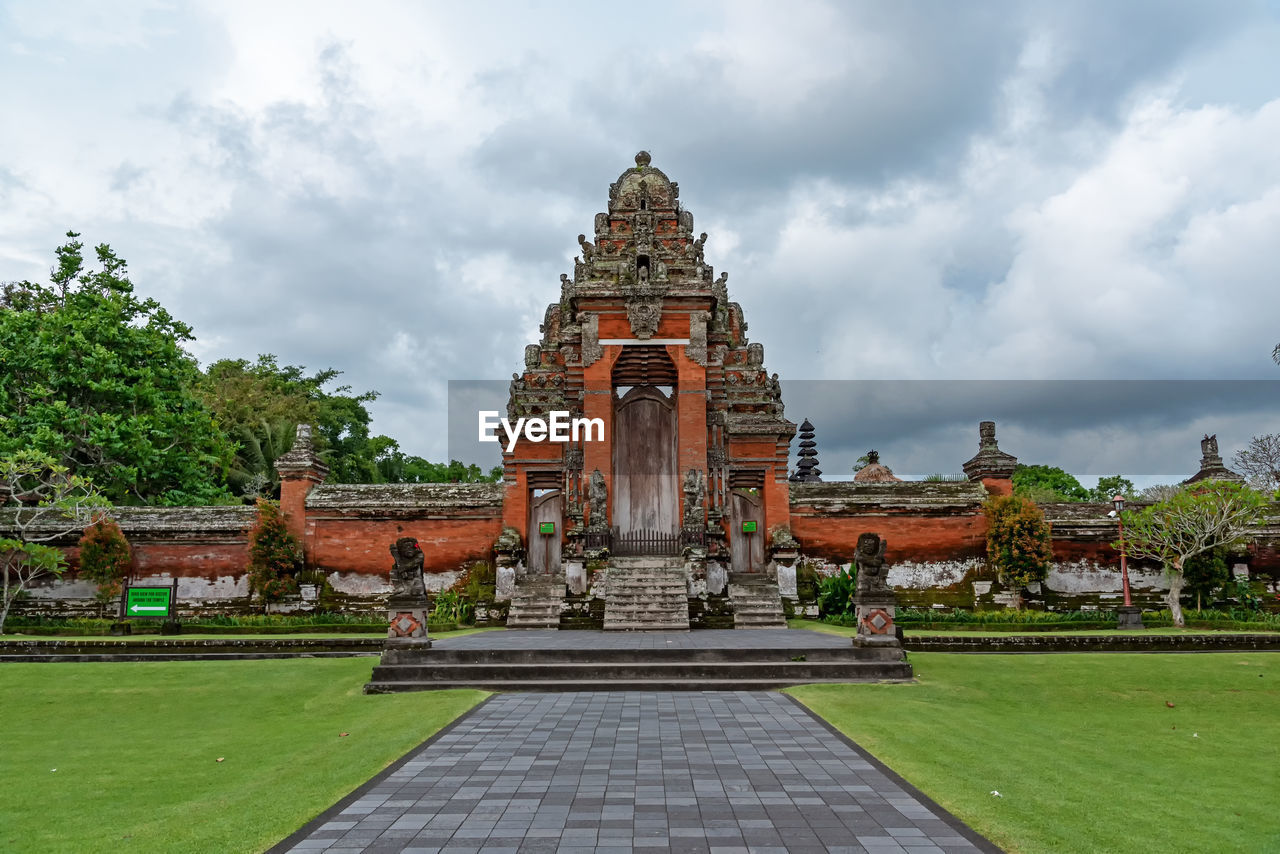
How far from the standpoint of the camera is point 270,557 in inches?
721

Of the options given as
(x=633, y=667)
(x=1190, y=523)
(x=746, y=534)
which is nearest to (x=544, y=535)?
(x=746, y=534)

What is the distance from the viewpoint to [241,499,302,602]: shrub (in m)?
18.3

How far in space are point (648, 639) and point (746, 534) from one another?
7035 mm

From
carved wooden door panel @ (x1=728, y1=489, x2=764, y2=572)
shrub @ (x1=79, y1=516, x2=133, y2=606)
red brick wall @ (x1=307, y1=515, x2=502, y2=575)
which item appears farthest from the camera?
carved wooden door panel @ (x1=728, y1=489, x2=764, y2=572)

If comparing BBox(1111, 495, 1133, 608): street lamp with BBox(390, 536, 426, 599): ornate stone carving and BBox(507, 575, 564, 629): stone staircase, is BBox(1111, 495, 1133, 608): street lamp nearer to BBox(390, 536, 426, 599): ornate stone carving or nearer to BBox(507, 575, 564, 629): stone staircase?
BBox(507, 575, 564, 629): stone staircase

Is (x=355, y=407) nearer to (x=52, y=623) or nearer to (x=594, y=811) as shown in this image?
(x=52, y=623)

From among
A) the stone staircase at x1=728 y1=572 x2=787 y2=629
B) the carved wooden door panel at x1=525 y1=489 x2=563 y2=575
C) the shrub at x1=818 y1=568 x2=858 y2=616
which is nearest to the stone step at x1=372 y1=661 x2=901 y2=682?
the stone staircase at x1=728 y1=572 x2=787 y2=629

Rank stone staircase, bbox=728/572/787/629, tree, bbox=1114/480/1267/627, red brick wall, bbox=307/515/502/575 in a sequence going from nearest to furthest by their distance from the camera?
stone staircase, bbox=728/572/787/629 < tree, bbox=1114/480/1267/627 < red brick wall, bbox=307/515/502/575

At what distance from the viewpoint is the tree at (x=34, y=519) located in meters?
16.5

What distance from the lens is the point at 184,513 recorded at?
1938 centimetres

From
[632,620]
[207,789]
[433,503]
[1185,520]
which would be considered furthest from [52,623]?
[1185,520]

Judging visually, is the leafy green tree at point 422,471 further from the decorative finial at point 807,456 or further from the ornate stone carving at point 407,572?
the ornate stone carving at point 407,572

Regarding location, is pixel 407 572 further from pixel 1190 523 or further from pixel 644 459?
pixel 1190 523

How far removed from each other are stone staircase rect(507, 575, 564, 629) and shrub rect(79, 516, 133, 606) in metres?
8.77
